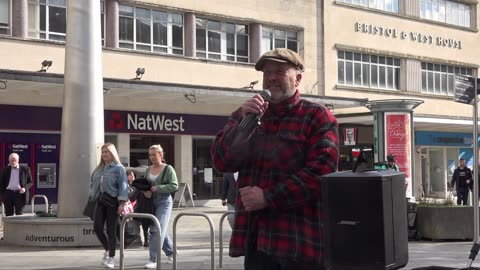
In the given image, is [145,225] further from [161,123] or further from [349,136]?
[349,136]

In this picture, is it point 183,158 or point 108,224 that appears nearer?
point 108,224

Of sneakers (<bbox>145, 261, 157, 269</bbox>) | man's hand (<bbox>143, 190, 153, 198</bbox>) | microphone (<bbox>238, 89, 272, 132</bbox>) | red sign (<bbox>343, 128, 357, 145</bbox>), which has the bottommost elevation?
sneakers (<bbox>145, 261, 157, 269</bbox>)

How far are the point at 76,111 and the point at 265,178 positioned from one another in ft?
33.5

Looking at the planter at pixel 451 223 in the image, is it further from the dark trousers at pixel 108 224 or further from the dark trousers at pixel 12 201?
the dark trousers at pixel 12 201

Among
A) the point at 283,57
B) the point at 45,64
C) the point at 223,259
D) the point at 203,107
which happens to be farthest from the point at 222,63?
the point at 283,57

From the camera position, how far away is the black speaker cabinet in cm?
362

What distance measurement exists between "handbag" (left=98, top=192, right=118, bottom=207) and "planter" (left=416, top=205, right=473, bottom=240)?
6.77 metres

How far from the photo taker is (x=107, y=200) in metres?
9.67

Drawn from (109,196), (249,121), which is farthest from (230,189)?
(249,121)

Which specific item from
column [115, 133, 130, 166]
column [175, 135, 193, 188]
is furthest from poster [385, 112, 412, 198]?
column [115, 133, 130, 166]

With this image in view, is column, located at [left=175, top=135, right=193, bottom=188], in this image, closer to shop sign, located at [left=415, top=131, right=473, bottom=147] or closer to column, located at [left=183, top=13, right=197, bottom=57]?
column, located at [left=183, top=13, right=197, bottom=57]

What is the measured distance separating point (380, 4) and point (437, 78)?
5.57m

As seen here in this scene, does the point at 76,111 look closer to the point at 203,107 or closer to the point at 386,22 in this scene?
the point at 203,107

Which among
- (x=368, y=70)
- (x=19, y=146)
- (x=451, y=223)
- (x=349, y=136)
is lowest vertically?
(x=451, y=223)
